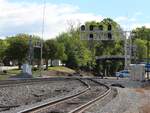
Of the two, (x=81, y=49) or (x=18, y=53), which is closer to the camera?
(x=18, y=53)

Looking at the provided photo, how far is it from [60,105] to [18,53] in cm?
9816

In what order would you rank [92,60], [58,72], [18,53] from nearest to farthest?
[58,72], [18,53], [92,60]

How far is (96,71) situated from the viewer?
474 feet

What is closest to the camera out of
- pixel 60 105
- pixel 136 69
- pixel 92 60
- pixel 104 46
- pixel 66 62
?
pixel 60 105

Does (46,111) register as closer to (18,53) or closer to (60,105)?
(60,105)

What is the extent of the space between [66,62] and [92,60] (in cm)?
1247

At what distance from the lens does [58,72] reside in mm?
112438

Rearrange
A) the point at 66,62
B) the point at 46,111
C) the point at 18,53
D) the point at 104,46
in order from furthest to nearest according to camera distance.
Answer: the point at 104,46 < the point at 66,62 < the point at 18,53 < the point at 46,111

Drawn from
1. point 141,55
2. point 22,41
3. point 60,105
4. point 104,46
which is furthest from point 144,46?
point 60,105

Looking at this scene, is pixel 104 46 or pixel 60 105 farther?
pixel 104 46

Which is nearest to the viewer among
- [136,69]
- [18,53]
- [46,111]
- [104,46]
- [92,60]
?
[46,111]

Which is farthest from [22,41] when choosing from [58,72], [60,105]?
[60,105]

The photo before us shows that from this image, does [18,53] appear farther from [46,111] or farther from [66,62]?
[46,111]

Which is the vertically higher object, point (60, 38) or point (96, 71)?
point (60, 38)
